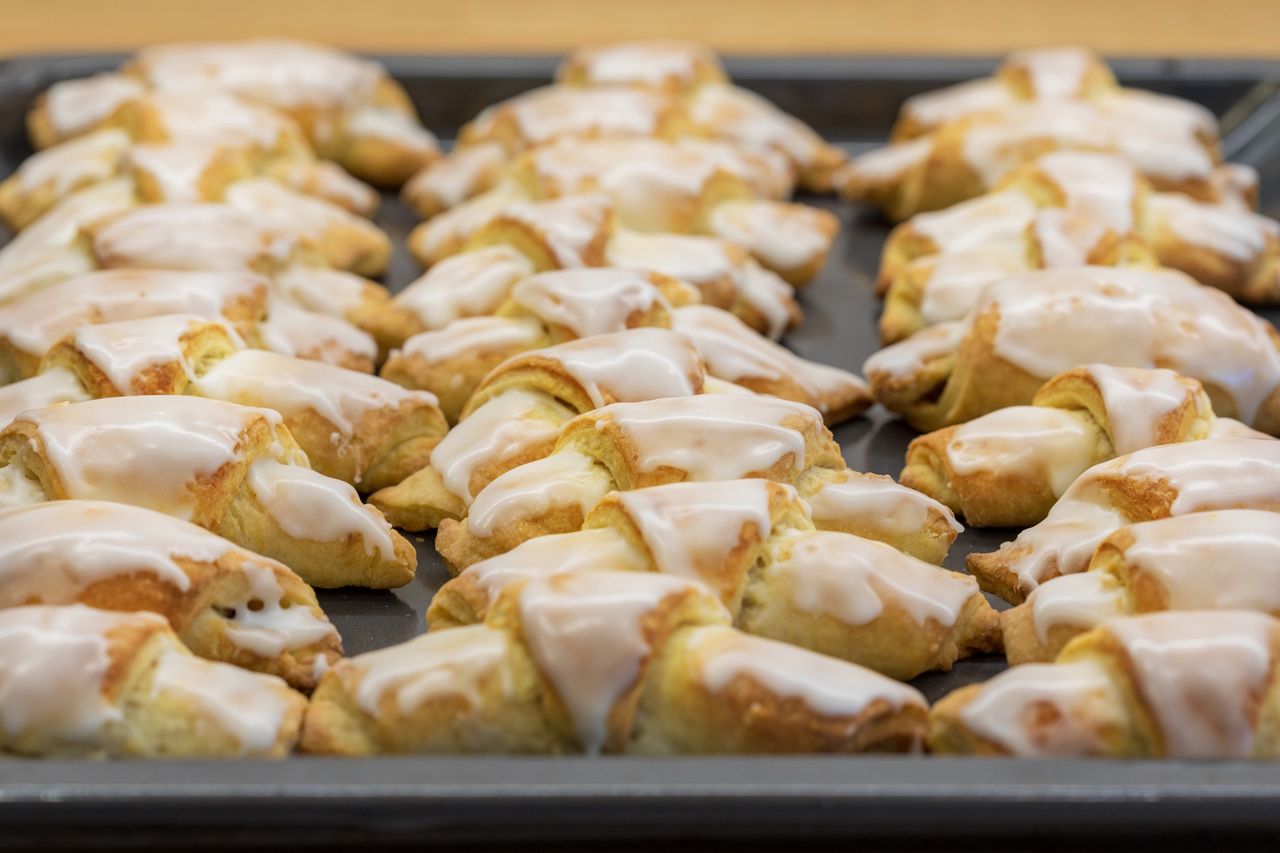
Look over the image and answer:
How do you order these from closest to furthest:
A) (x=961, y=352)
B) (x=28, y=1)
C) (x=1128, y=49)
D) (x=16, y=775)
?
1. (x=16, y=775)
2. (x=961, y=352)
3. (x=1128, y=49)
4. (x=28, y=1)

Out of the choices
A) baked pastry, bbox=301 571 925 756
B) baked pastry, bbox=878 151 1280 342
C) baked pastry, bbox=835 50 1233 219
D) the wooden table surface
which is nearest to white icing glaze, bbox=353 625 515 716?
baked pastry, bbox=301 571 925 756

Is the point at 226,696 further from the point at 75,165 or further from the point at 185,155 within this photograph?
the point at 75,165

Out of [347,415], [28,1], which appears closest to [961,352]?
[347,415]

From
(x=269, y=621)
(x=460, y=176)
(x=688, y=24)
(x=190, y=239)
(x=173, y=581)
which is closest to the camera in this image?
(x=173, y=581)

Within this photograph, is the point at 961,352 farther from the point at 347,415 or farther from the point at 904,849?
the point at 904,849

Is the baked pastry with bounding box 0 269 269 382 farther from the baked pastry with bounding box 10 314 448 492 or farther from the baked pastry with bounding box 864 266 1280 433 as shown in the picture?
the baked pastry with bounding box 864 266 1280 433

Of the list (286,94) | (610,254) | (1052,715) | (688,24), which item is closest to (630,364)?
(610,254)
